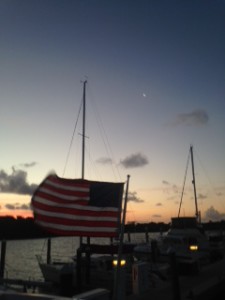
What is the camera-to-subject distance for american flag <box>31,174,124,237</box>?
1111 centimetres

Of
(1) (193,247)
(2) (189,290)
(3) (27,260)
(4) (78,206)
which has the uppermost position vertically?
(4) (78,206)

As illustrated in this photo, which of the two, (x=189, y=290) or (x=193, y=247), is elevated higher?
(x=193, y=247)

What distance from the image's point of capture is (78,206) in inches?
451

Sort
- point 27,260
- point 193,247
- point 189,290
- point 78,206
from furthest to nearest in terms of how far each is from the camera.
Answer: point 27,260, point 193,247, point 189,290, point 78,206

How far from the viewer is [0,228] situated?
194375 mm

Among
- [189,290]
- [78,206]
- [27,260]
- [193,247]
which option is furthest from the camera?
[27,260]

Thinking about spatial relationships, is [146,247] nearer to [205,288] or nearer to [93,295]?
[205,288]

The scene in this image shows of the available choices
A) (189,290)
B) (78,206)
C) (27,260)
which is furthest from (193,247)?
(27,260)

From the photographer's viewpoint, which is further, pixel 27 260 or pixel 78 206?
pixel 27 260

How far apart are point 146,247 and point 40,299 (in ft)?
89.1

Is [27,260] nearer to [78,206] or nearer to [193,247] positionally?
[193,247]

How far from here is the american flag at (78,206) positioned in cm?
1111

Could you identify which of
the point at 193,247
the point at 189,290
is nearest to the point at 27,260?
the point at 193,247

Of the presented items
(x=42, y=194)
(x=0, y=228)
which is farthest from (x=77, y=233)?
(x=0, y=228)
